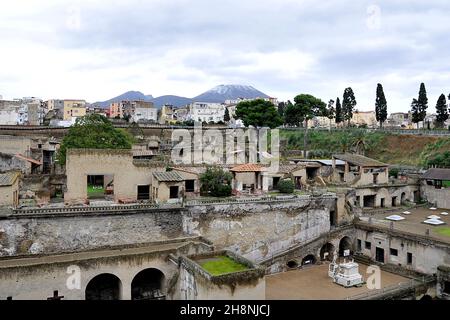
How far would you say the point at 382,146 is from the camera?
6156 centimetres

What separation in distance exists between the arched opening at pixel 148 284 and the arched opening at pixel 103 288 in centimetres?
106

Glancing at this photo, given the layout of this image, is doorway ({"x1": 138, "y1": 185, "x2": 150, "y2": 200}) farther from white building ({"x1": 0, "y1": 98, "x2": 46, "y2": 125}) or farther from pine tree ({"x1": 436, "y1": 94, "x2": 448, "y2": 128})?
white building ({"x1": 0, "y1": 98, "x2": 46, "y2": 125})

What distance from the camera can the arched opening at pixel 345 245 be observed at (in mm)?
33188

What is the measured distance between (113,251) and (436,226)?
2412 cm

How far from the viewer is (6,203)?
26078 millimetres

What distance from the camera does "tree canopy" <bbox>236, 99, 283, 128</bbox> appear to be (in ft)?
205

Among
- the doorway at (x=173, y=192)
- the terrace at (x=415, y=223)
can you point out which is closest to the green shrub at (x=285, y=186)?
the terrace at (x=415, y=223)

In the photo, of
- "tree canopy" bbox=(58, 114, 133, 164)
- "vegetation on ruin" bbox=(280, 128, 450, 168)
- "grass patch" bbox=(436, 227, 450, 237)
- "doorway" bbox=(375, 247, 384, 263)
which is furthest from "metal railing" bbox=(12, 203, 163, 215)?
"vegetation on ruin" bbox=(280, 128, 450, 168)

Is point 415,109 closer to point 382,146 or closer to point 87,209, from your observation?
point 382,146

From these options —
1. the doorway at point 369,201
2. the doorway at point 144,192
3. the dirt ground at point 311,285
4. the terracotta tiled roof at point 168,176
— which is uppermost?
the terracotta tiled roof at point 168,176

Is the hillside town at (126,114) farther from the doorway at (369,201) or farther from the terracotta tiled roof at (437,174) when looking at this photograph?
the doorway at (369,201)

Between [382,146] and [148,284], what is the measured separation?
4687 cm
